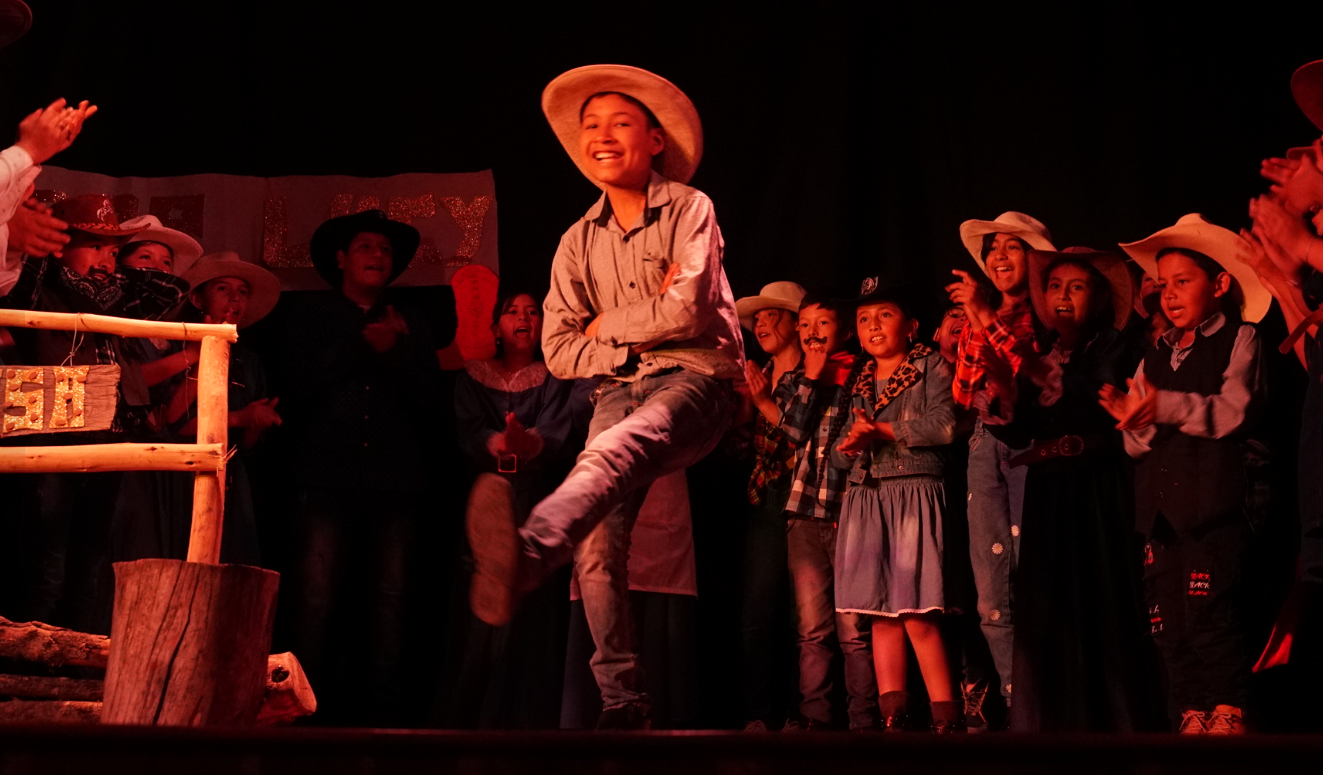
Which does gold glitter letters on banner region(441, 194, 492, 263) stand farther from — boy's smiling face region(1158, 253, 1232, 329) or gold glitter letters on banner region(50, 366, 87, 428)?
boy's smiling face region(1158, 253, 1232, 329)

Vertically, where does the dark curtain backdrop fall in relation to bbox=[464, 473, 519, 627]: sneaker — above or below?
above

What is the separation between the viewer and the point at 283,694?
3.08m

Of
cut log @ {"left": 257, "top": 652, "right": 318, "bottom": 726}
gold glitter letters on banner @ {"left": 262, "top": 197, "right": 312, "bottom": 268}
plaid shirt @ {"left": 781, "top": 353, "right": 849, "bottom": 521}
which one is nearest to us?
cut log @ {"left": 257, "top": 652, "right": 318, "bottom": 726}

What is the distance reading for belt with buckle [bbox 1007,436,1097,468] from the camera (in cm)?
396

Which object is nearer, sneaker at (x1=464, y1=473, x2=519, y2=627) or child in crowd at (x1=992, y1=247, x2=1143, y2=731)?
sneaker at (x1=464, y1=473, x2=519, y2=627)

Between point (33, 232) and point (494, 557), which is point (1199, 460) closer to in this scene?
point (494, 557)

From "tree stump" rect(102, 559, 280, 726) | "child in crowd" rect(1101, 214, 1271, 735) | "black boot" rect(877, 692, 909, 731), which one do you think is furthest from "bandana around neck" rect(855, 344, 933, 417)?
"tree stump" rect(102, 559, 280, 726)

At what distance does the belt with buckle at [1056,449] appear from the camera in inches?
156

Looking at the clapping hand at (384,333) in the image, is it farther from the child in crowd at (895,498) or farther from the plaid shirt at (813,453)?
the child in crowd at (895,498)

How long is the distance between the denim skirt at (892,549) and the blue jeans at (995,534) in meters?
0.13

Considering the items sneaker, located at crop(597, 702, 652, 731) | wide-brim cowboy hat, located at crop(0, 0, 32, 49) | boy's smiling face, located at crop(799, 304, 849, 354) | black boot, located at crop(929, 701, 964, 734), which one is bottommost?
black boot, located at crop(929, 701, 964, 734)

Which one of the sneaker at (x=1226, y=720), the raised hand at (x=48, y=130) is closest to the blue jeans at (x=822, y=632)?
the sneaker at (x=1226, y=720)

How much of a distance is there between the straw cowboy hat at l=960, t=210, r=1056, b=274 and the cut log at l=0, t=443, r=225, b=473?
2706mm

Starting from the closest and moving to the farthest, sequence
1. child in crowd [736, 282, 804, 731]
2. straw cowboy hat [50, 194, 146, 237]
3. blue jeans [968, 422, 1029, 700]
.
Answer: blue jeans [968, 422, 1029, 700] < child in crowd [736, 282, 804, 731] < straw cowboy hat [50, 194, 146, 237]
